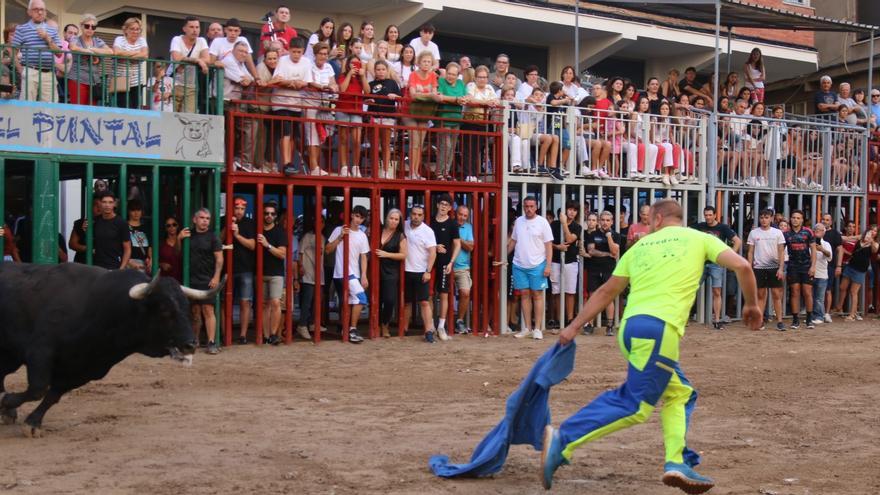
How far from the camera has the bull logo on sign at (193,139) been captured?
14.4 meters

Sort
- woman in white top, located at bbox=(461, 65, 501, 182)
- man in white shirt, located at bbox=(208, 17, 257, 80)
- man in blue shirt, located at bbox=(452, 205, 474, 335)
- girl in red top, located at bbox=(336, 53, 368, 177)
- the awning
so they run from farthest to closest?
1. the awning
2. woman in white top, located at bbox=(461, 65, 501, 182)
3. man in blue shirt, located at bbox=(452, 205, 474, 335)
4. girl in red top, located at bbox=(336, 53, 368, 177)
5. man in white shirt, located at bbox=(208, 17, 257, 80)

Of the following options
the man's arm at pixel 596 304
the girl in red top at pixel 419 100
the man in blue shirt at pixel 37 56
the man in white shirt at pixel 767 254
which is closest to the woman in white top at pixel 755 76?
the man in white shirt at pixel 767 254

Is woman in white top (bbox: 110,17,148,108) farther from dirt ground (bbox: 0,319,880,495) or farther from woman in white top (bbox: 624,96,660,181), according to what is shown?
woman in white top (bbox: 624,96,660,181)

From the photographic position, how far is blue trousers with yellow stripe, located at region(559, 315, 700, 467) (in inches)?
289

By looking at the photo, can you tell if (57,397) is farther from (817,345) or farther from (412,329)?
(817,345)

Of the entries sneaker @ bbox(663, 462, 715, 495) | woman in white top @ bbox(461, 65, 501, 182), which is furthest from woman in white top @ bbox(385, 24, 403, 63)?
sneaker @ bbox(663, 462, 715, 495)

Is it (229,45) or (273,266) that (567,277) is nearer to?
(273,266)

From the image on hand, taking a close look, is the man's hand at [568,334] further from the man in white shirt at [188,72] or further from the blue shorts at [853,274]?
the blue shorts at [853,274]

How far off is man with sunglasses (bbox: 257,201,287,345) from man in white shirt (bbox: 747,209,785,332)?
8053 mm

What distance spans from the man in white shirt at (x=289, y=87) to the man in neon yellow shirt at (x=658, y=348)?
817 cm

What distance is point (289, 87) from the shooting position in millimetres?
15125

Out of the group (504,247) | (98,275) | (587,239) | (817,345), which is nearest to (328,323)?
(504,247)

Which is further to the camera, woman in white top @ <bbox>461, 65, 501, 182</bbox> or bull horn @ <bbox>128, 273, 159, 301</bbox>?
woman in white top @ <bbox>461, 65, 501, 182</bbox>

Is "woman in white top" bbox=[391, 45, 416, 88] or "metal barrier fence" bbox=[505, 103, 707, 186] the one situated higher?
"woman in white top" bbox=[391, 45, 416, 88]
